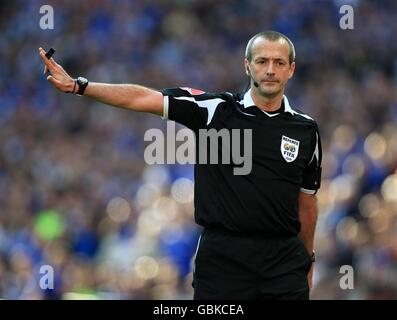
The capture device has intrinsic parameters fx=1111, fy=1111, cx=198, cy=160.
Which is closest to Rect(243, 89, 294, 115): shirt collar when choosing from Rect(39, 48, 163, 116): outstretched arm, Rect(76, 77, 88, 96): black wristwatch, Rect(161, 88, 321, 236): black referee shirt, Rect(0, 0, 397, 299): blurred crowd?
Rect(161, 88, 321, 236): black referee shirt

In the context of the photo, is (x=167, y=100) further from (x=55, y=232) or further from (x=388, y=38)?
(x=388, y=38)

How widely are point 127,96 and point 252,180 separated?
840 mm

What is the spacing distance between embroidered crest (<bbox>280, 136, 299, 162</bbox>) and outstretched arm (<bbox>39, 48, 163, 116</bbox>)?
721 mm

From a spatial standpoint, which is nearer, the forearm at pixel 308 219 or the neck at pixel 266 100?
the neck at pixel 266 100

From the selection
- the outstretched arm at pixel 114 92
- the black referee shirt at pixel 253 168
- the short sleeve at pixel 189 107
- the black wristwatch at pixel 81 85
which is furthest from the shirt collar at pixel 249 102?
the black wristwatch at pixel 81 85

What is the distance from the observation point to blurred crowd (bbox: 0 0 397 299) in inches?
418

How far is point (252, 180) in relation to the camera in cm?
621

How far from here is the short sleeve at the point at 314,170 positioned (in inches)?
258

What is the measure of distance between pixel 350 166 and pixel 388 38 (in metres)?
4.10

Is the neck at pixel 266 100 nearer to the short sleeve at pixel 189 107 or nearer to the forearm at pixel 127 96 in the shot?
the short sleeve at pixel 189 107

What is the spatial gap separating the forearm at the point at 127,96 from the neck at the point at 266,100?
563 mm

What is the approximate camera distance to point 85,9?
59.7ft

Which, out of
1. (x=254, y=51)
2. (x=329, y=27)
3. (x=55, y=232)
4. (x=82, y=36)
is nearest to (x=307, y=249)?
(x=254, y=51)

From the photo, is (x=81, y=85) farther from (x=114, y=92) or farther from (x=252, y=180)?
(x=252, y=180)
